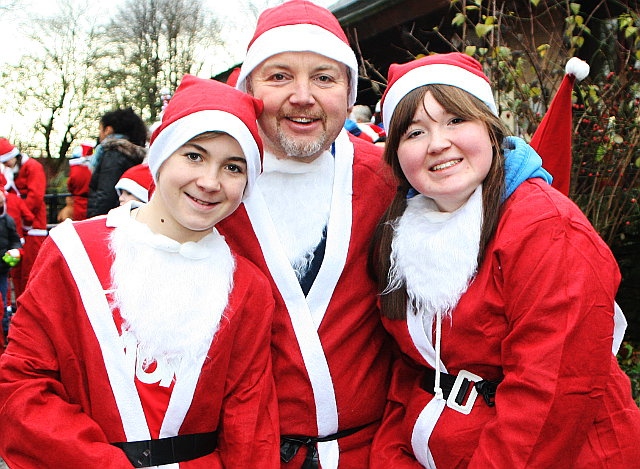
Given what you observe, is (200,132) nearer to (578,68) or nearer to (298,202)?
(298,202)

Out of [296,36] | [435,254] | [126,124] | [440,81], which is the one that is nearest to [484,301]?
[435,254]

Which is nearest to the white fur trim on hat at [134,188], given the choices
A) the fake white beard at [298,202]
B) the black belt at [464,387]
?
the fake white beard at [298,202]

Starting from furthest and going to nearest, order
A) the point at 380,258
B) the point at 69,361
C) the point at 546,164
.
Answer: the point at 546,164, the point at 380,258, the point at 69,361

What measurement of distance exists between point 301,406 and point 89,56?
25.3 m

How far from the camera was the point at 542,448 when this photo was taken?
71.5 inches

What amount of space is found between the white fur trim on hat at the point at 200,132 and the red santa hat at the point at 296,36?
0.47m

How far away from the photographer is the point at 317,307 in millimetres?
2316

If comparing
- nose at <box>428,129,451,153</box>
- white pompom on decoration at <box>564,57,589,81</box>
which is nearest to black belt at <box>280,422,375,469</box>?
nose at <box>428,129,451,153</box>

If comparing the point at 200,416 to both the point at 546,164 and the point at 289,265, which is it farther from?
the point at 546,164

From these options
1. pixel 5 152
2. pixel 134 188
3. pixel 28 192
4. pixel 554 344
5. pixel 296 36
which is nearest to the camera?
pixel 554 344

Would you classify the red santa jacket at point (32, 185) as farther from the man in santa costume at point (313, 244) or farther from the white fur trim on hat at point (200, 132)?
the white fur trim on hat at point (200, 132)

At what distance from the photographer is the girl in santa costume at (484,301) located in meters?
1.81

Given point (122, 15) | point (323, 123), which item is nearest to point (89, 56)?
point (122, 15)

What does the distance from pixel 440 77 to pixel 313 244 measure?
2.24ft
